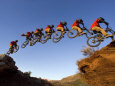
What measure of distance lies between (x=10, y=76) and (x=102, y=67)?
48.7 ft

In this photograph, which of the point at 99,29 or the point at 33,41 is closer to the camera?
the point at 99,29

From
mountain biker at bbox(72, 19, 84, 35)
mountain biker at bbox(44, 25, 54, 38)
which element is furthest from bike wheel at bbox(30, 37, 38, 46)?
mountain biker at bbox(72, 19, 84, 35)

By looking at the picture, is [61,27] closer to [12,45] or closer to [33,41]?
[33,41]

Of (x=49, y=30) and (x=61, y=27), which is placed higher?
(x=49, y=30)

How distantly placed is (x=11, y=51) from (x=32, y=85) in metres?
6.44

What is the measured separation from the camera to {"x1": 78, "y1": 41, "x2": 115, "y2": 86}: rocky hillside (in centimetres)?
506

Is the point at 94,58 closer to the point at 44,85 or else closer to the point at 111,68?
the point at 111,68

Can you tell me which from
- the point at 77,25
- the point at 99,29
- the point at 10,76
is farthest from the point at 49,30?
the point at 10,76

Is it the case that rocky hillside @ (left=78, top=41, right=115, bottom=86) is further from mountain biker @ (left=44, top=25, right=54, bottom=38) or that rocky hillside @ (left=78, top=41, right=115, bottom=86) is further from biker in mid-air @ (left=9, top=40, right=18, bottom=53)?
biker in mid-air @ (left=9, top=40, right=18, bottom=53)

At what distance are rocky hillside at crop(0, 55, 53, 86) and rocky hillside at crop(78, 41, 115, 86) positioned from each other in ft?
37.4

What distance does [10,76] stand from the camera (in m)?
17.4

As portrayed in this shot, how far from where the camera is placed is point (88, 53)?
28.4 feet

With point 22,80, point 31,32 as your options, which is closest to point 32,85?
point 22,80

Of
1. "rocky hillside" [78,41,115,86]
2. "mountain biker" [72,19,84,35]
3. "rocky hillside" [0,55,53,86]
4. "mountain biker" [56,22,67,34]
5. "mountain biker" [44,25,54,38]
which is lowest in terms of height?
"rocky hillside" [78,41,115,86]
